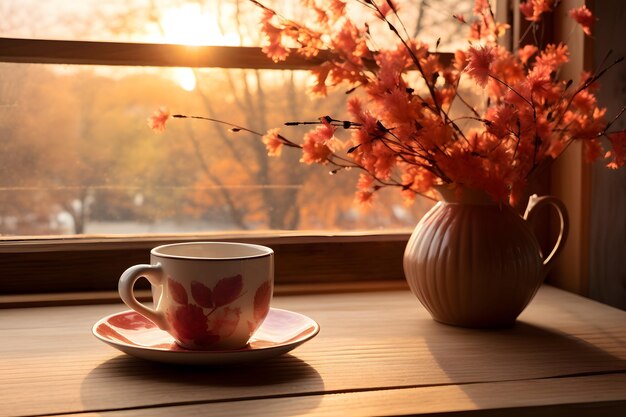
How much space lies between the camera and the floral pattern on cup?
701 millimetres

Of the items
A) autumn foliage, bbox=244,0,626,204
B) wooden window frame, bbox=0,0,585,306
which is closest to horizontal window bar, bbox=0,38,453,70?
wooden window frame, bbox=0,0,585,306

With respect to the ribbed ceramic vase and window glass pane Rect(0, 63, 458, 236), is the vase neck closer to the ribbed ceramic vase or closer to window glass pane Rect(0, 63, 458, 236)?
the ribbed ceramic vase

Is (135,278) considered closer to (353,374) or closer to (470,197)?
(353,374)

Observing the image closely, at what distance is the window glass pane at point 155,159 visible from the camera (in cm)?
109

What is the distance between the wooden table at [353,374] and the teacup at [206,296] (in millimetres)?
33

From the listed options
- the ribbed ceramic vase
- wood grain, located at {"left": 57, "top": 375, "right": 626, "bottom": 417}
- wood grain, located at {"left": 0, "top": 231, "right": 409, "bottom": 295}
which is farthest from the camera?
wood grain, located at {"left": 0, "top": 231, "right": 409, "bottom": 295}

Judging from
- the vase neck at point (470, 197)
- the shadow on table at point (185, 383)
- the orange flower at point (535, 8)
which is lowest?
the shadow on table at point (185, 383)

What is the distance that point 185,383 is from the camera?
671mm

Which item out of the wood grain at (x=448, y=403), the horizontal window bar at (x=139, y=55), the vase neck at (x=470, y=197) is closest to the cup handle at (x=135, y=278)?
the wood grain at (x=448, y=403)

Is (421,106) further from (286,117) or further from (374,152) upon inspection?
(286,117)

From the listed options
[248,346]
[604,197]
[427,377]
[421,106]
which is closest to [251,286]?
[248,346]

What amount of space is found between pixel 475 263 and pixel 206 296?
0.32 m

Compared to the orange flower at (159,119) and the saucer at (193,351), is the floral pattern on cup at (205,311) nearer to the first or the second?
the saucer at (193,351)

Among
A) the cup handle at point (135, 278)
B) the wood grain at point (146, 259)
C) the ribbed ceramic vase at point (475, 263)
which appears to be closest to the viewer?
the cup handle at point (135, 278)
